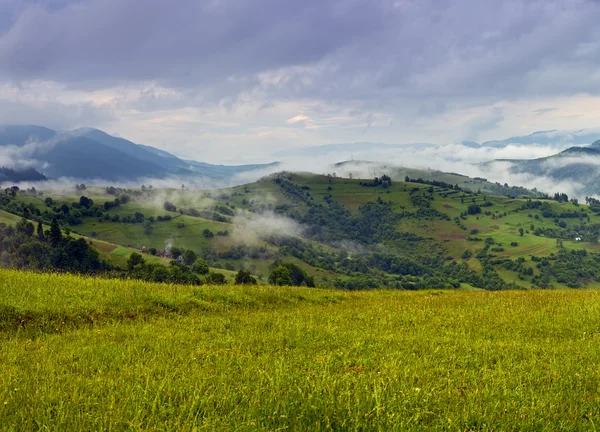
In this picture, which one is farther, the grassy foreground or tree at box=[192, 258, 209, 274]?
tree at box=[192, 258, 209, 274]

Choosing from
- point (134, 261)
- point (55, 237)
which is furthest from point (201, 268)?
point (55, 237)

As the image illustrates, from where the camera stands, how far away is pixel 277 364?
7.32 meters

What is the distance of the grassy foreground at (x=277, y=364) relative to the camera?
5223mm

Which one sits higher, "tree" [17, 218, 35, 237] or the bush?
"tree" [17, 218, 35, 237]

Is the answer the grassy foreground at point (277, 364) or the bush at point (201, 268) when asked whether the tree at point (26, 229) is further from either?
the grassy foreground at point (277, 364)

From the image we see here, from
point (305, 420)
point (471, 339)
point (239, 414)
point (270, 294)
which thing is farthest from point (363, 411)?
point (270, 294)

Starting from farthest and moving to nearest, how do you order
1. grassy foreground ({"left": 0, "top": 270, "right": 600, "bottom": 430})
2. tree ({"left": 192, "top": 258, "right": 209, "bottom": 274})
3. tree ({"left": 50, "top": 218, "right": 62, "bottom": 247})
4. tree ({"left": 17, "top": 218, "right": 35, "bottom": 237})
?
1. tree ({"left": 17, "top": 218, "right": 35, "bottom": 237})
2. tree ({"left": 50, "top": 218, "right": 62, "bottom": 247})
3. tree ({"left": 192, "top": 258, "right": 209, "bottom": 274})
4. grassy foreground ({"left": 0, "top": 270, "right": 600, "bottom": 430})

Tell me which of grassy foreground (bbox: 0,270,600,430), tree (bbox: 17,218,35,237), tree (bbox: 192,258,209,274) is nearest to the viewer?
grassy foreground (bbox: 0,270,600,430)

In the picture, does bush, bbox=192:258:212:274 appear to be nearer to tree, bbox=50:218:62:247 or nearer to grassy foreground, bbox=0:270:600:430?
tree, bbox=50:218:62:247

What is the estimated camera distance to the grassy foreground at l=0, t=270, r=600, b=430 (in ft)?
17.1

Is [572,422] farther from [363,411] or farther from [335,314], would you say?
[335,314]

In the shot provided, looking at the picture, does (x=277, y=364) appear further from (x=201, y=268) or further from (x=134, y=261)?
(x=134, y=261)

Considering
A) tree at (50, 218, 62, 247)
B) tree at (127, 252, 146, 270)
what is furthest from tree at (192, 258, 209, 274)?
tree at (50, 218, 62, 247)

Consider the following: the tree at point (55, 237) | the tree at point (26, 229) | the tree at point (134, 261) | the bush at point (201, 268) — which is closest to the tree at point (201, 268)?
the bush at point (201, 268)
